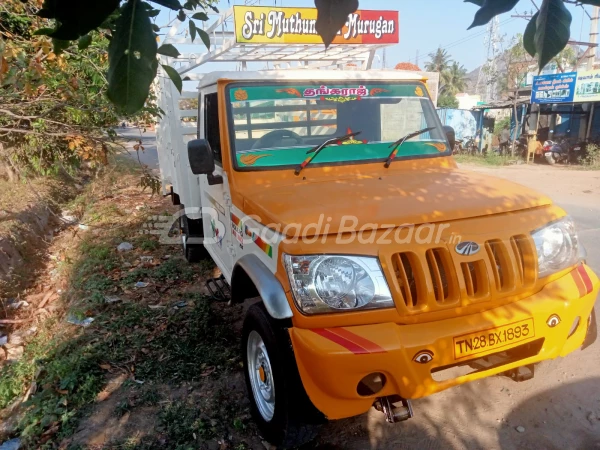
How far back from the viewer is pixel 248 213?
8.98 ft

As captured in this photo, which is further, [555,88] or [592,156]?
[555,88]

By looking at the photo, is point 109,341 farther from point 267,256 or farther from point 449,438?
point 449,438

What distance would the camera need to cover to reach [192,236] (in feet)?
16.7

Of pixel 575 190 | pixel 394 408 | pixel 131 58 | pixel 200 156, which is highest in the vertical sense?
pixel 131 58

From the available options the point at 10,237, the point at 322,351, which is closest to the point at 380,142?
the point at 322,351

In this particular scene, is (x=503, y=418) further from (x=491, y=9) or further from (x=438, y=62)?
(x=438, y=62)

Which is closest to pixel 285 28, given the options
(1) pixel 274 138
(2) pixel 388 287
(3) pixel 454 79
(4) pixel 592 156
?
(1) pixel 274 138

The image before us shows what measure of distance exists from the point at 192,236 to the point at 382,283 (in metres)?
3.41

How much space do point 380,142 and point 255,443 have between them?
2.18 m

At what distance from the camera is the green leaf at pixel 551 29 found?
786 mm

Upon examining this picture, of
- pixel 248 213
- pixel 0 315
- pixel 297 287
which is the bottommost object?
pixel 0 315

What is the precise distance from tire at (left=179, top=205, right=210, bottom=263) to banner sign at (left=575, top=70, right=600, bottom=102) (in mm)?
13205

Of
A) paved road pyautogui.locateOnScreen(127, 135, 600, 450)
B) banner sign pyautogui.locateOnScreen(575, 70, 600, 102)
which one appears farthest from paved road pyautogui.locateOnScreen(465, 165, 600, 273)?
paved road pyautogui.locateOnScreen(127, 135, 600, 450)

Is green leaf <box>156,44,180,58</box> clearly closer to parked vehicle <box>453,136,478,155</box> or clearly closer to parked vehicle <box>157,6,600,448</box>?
parked vehicle <box>157,6,600,448</box>
